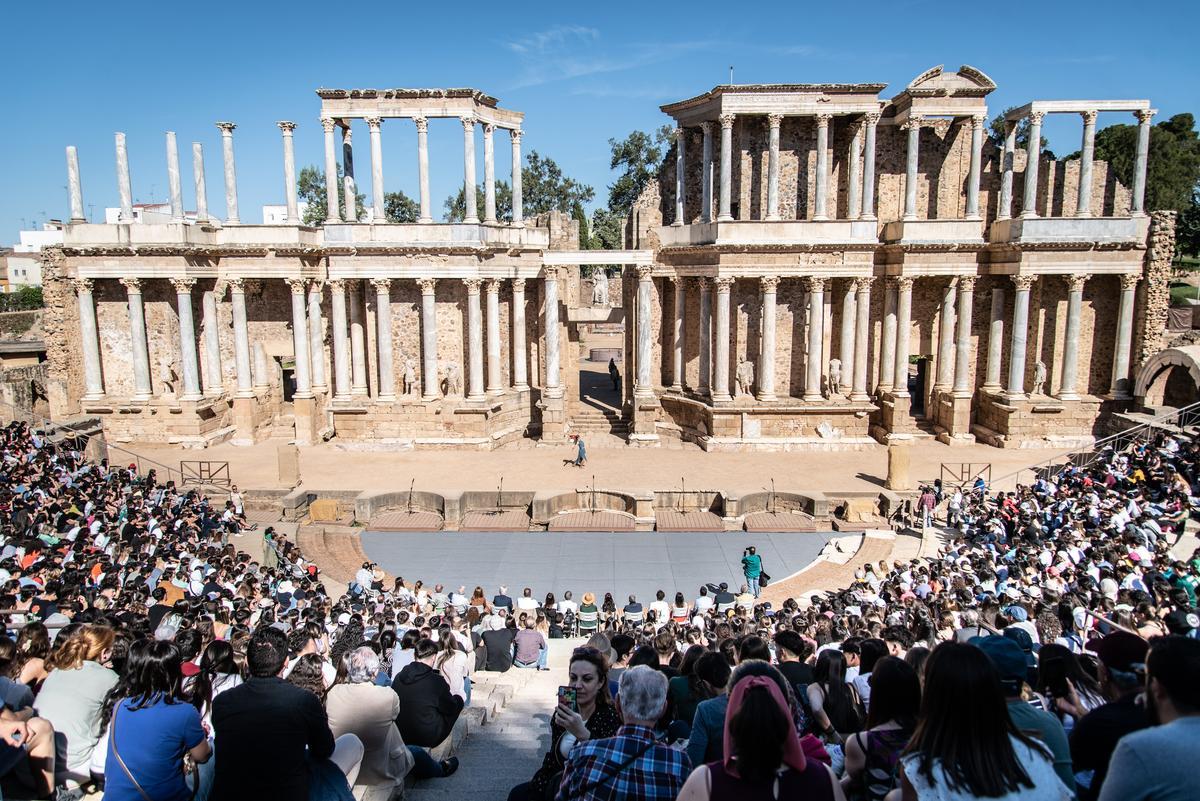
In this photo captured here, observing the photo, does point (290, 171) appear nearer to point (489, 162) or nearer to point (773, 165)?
point (489, 162)

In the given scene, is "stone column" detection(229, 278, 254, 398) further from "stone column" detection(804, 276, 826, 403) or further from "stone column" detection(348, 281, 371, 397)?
"stone column" detection(804, 276, 826, 403)

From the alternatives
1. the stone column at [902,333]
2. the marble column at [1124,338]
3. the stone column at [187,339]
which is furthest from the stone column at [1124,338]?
the stone column at [187,339]

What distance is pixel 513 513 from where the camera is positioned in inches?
930

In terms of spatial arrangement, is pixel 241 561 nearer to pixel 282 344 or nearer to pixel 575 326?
pixel 282 344

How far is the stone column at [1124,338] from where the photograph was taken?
30016 millimetres

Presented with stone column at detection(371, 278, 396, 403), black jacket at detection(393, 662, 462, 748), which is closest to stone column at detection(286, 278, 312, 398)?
stone column at detection(371, 278, 396, 403)

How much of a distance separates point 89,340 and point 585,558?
74.5 feet

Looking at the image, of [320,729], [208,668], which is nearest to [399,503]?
[208,668]

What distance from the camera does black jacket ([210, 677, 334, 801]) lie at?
5.02m

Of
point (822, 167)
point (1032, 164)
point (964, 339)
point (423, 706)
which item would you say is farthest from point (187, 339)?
point (1032, 164)

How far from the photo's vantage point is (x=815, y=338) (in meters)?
31.7

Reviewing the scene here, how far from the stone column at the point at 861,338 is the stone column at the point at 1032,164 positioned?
19.5 ft

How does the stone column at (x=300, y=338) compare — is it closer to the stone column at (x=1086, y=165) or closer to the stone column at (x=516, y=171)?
the stone column at (x=516, y=171)

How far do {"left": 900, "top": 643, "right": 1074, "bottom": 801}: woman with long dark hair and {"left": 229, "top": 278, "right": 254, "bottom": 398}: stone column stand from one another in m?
31.9
